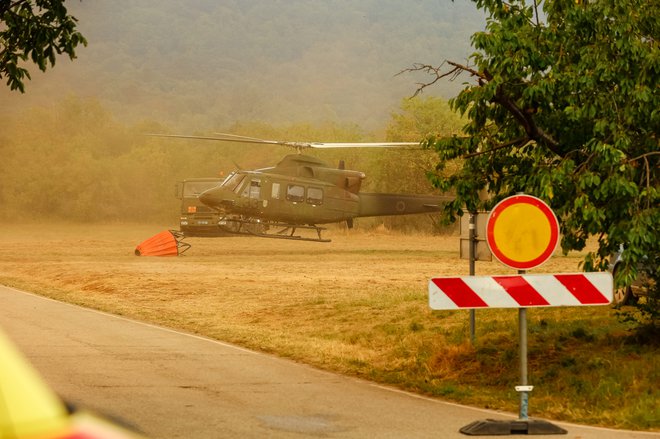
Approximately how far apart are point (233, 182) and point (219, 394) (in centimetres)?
3411

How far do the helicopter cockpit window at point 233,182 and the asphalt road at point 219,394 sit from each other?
27632 millimetres

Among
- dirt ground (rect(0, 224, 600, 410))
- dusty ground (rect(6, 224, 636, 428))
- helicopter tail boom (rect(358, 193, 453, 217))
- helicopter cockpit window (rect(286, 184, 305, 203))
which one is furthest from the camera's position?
helicopter tail boom (rect(358, 193, 453, 217))

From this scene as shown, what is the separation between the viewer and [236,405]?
34.3 feet

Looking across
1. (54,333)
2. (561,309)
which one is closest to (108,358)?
(54,333)

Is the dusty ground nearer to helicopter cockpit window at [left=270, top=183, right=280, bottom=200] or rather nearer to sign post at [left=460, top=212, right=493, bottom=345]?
sign post at [left=460, top=212, right=493, bottom=345]

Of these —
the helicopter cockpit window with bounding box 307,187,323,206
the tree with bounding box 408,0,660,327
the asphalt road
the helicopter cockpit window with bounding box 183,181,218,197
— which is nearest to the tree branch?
the tree with bounding box 408,0,660,327

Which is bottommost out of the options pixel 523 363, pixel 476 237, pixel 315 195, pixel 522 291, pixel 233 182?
pixel 523 363

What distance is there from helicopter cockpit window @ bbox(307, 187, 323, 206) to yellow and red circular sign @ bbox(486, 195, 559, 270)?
38.3 m

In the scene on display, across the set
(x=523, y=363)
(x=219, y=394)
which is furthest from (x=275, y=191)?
(x=523, y=363)

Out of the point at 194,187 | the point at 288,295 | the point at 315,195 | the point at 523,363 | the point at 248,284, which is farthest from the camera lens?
the point at 194,187

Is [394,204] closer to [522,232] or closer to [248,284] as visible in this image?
[248,284]

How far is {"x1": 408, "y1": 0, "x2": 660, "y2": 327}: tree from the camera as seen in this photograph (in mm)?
11297

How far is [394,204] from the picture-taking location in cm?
5112

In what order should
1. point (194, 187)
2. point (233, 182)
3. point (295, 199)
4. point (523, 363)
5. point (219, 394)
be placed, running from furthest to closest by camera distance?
point (194, 187), point (295, 199), point (233, 182), point (219, 394), point (523, 363)
